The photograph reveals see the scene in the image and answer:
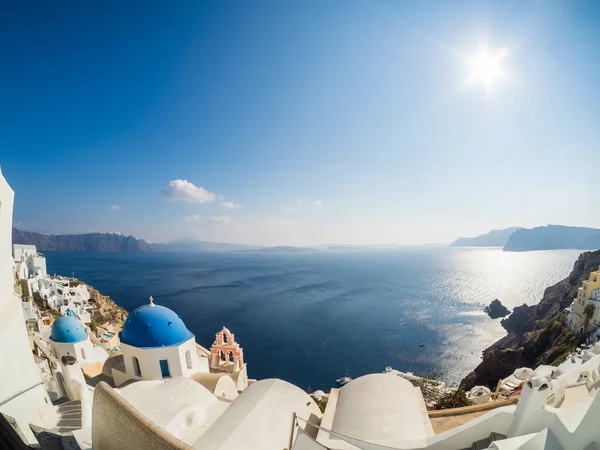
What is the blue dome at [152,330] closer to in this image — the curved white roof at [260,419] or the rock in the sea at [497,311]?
the curved white roof at [260,419]

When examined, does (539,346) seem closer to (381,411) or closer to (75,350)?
(381,411)

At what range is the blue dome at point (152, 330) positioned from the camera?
1359 centimetres

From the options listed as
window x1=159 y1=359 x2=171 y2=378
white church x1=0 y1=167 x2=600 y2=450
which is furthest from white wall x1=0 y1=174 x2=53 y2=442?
window x1=159 y1=359 x2=171 y2=378

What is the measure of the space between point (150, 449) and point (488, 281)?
131 m

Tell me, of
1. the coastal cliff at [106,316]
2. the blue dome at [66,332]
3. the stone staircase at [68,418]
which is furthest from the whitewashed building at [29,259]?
the stone staircase at [68,418]

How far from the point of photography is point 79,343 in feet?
57.1

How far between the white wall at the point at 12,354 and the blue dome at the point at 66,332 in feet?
48.6

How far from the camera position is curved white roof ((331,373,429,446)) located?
7.48m

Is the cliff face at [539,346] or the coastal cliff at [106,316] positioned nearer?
the cliff face at [539,346]

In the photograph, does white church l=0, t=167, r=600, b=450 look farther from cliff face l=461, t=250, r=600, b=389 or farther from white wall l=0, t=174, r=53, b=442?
cliff face l=461, t=250, r=600, b=389

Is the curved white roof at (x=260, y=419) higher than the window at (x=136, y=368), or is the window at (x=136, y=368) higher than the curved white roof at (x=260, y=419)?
the curved white roof at (x=260, y=419)

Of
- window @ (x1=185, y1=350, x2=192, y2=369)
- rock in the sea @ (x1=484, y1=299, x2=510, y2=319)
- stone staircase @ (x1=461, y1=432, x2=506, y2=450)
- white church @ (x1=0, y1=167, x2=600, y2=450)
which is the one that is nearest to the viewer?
white church @ (x1=0, y1=167, x2=600, y2=450)

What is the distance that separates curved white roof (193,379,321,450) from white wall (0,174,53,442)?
3.93 metres

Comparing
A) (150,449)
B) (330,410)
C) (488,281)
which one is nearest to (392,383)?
(330,410)
